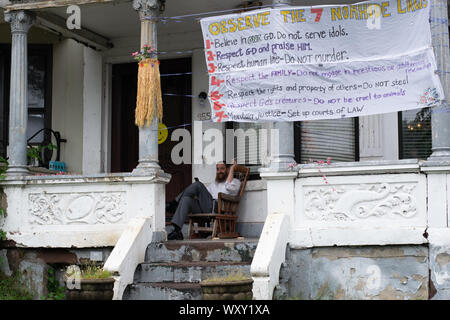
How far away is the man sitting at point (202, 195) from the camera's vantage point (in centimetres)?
922

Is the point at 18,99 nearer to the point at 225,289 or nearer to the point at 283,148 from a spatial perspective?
the point at 283,148

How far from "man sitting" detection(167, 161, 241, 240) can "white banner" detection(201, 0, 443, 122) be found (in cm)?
167

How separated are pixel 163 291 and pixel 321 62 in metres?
3.19

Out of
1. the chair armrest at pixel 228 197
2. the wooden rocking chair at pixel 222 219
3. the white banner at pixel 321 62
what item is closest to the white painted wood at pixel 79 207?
the wooden rocking chair at pixel 222 219

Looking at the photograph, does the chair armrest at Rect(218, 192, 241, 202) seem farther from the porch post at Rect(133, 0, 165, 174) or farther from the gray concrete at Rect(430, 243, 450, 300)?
the gray concrete at Rect(430, 243, 450, 300)

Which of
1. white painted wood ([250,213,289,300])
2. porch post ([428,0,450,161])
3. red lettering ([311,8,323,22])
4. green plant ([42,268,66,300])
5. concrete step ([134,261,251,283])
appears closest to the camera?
white painted wood ([250,213,289,300])

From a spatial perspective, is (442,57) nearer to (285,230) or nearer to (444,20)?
(444,20)

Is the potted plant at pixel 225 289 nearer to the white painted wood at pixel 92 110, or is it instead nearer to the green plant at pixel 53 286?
the green plant at pixel 53 286

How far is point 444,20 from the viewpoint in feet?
25.5

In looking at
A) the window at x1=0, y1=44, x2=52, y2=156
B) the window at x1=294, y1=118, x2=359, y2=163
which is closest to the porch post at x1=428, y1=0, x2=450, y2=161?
the window at x1=294, y1=118, x2=359, y2=163

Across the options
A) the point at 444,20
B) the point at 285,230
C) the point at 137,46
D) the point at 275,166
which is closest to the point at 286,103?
the point at 275,166

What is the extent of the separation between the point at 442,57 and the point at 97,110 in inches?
232

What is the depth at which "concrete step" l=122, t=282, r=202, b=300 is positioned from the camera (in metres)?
7.34
